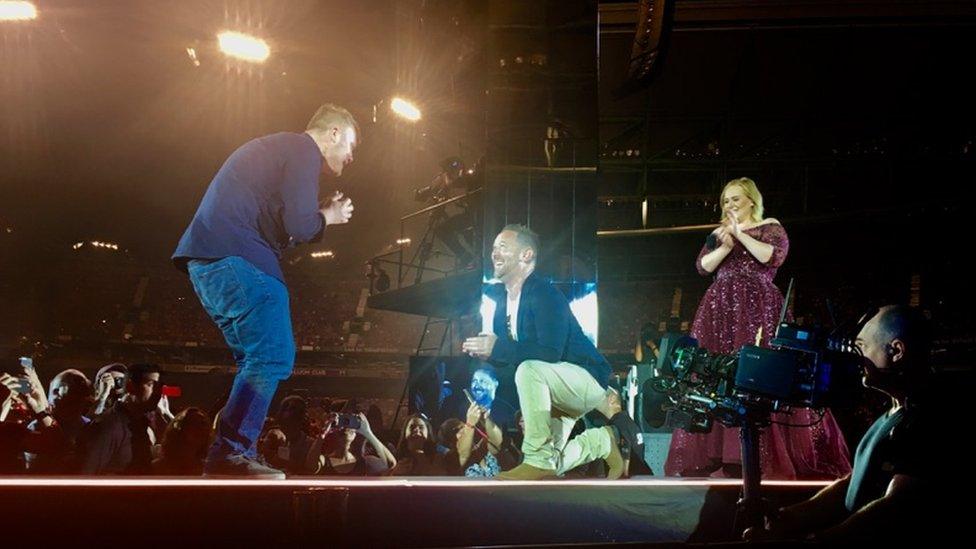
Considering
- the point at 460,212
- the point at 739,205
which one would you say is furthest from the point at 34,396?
the point at 460,212

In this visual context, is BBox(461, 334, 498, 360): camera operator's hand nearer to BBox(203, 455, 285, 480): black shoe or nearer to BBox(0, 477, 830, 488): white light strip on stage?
BBox(0, 477, 830, 488): white light strip on stage

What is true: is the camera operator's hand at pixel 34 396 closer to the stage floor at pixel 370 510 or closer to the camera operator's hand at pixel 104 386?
the camera operator's hand at pixel 104 386

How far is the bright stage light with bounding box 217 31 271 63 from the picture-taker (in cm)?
572

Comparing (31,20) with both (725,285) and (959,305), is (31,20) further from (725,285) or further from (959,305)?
(959,305)

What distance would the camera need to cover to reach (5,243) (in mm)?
17750

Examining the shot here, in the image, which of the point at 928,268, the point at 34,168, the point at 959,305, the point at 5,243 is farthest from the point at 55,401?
the point at 5,243

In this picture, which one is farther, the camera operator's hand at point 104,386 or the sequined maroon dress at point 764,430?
the camera operator's hand at point 104,386

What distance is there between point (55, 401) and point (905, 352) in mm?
5534

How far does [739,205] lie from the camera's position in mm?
4340

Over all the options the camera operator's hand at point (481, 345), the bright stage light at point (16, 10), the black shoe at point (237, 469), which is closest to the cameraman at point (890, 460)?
the camera operator's hand at point (481, 345)

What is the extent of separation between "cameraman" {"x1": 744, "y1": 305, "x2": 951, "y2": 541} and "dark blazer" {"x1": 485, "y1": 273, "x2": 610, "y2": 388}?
1467 millimetres

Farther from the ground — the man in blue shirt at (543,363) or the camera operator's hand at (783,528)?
the man in blue shirt at (543,363)

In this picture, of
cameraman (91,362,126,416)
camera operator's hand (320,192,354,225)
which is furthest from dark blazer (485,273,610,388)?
cameraman (91,362,126,416)

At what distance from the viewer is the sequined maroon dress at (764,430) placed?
3.88 meters
